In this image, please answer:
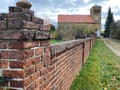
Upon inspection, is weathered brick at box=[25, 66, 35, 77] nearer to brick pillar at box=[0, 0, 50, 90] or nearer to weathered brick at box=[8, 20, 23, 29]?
brick pillar at box=[0, 0, 50, 90]

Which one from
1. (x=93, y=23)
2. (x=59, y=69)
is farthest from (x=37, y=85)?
(x=93, y=23)

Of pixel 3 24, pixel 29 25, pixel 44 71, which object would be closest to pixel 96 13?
pixel 44 71

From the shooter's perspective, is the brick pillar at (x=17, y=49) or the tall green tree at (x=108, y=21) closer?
the brick pillar at (x=17, y=49)

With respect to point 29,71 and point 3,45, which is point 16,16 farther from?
point 29,71

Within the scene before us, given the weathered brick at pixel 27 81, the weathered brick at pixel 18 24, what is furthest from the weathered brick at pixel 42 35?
the weathered brick at pixel 27 81

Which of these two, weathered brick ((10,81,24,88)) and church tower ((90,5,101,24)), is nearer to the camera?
weathered brick ((10,81,24,88))

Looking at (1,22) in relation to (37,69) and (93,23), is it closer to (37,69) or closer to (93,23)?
(37,69)

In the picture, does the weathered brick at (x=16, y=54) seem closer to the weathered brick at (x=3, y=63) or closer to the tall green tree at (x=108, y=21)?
the weathered brick at (x=3, y=63)

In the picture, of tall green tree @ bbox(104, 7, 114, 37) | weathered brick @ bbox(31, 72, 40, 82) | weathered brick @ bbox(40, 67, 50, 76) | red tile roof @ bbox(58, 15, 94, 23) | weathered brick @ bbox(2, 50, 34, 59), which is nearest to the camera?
weathered brick @ bbox(2, 50, 34, 59)

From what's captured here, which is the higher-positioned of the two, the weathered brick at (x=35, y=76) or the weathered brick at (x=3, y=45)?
the weathered brick at (x=3, y=45)

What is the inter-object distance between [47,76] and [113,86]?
4.10 meters

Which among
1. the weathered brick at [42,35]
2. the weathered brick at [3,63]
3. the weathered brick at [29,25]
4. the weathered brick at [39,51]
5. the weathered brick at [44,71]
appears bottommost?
the weathered brick at [44,71]

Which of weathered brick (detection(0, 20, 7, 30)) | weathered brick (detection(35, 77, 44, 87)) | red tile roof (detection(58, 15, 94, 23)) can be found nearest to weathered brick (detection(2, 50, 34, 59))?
weathered brick (detection(0, 20, 7, 30))

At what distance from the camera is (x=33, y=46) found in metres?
2.05
